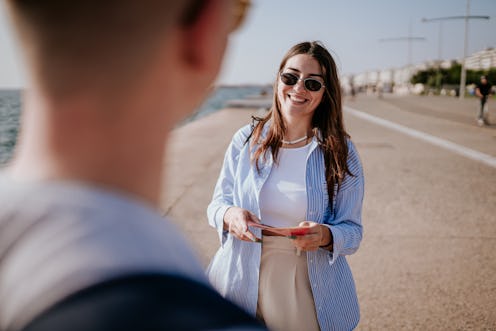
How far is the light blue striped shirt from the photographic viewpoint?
2064 mm

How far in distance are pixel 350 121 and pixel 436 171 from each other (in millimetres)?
10109

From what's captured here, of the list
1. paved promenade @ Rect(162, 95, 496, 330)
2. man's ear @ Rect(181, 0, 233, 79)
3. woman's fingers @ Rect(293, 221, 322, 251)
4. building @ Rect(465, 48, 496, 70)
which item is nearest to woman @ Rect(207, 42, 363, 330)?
woman's fingers @ Rect(293, 221, 322, 251)

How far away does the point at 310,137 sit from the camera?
239 cm

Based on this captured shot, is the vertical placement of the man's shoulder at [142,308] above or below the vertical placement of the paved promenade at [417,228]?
above

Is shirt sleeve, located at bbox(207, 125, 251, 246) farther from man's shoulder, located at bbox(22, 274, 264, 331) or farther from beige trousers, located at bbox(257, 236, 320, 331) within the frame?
man's shoulder, located at bbox(22, 274, 264, 331)

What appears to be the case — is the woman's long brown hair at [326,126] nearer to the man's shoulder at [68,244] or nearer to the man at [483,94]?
the man's shoulder at [68,244]

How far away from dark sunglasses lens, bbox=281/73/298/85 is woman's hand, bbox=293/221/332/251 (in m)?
0.89

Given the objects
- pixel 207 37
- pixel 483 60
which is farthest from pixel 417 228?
pixel 483 60

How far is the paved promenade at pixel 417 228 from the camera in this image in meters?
3.44

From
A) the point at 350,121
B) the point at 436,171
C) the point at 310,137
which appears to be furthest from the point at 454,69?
the point at 310,137

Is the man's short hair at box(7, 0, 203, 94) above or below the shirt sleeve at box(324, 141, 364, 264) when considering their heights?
above

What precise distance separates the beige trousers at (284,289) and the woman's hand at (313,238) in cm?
12

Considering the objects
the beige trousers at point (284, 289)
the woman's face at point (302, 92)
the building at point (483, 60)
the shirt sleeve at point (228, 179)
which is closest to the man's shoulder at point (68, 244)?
the beige trousers at point (284, 289)

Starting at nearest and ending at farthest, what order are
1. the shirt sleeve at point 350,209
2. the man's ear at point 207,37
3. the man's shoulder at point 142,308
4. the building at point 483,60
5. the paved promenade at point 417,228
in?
the man's shoulder at point 142,308, the man's ear at point 207,37, the shirt sleeve at point 350,209, the paved promenade at point 417,228, the building at point 483,60
